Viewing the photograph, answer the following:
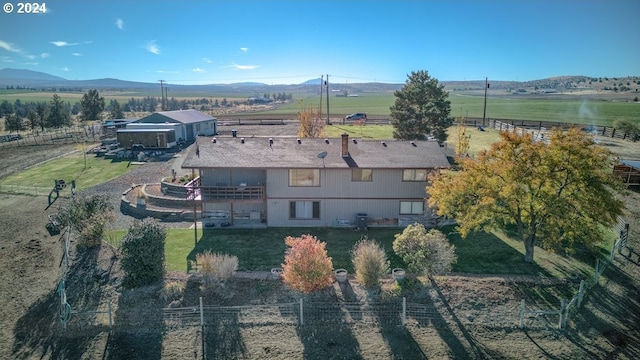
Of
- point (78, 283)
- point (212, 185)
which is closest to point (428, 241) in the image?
point (212, 185)

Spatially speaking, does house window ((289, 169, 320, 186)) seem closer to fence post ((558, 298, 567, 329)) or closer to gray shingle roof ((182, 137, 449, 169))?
gray shingle roof ((182, 137, 449, 169))

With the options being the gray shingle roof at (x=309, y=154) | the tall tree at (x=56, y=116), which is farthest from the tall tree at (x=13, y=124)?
the gray shingle roof at (x=309, y=154)

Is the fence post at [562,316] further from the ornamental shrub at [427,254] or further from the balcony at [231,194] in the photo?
the balcony at [231,194]

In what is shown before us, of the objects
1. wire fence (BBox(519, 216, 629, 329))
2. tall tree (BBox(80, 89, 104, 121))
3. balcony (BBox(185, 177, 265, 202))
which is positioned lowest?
wire fence (BBox(519, 216, 629, 329))

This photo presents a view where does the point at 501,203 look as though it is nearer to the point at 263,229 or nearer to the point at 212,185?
the point at 263,229

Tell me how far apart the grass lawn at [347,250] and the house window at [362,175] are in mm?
3576

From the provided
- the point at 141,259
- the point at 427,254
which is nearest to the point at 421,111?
the point at 427,254

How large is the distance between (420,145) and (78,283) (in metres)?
23.9

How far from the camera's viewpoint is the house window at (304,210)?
29.2 m

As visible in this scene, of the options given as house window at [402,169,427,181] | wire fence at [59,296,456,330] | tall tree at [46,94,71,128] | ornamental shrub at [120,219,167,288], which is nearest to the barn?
tall tree at [46,94,71,128]

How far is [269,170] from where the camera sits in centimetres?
2856

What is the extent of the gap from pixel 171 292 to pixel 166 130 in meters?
40.8

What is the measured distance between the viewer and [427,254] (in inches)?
818

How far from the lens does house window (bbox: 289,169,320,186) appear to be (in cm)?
2866
